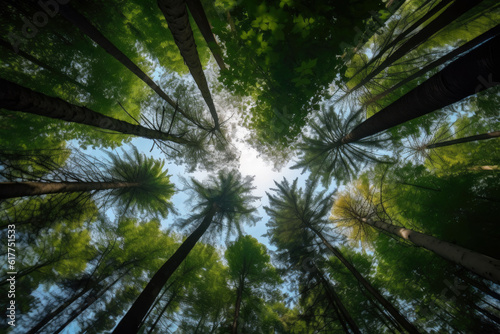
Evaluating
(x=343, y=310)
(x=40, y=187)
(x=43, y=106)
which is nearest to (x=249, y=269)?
(x=343, y=310)

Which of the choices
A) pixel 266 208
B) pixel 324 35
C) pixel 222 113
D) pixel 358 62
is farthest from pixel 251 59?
pixel 358 62

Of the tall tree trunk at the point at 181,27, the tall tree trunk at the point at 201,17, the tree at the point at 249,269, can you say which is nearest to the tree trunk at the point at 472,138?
the tree at the point at 249,269

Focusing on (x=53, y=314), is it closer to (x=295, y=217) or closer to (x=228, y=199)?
(x=228, y=199)

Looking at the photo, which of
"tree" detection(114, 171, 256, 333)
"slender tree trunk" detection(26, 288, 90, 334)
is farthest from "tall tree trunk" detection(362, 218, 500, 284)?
"slender tree trunk" detection(26, 288, 90, 334)

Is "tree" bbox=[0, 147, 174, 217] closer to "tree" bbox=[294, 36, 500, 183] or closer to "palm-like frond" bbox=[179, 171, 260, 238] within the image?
"palm-like frond" bbox=[179, 171, 260, 238]

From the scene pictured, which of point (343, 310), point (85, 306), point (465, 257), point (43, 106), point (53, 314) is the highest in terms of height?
point (465, 257)

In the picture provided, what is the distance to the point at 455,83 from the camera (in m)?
1.88

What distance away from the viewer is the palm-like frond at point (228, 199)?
1027 centimetres

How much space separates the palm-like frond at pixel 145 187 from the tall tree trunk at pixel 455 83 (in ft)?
30.7

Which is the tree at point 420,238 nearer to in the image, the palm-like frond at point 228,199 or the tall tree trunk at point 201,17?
the palm-like frond at point 228,199

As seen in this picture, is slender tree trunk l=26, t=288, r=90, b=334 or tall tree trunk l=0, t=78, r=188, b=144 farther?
slender tree trunk l=26, t=288, r=90, b=334

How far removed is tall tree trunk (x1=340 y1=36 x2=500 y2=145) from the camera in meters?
1.57

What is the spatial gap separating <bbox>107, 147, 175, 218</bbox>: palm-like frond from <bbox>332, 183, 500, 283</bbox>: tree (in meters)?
8.60

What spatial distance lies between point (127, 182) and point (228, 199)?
16.3 feet
